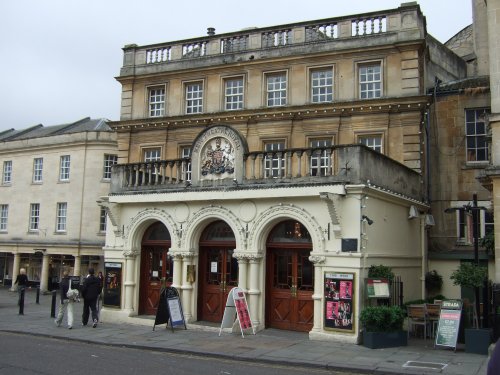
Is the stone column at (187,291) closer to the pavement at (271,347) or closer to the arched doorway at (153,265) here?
the pavement at (271,347)

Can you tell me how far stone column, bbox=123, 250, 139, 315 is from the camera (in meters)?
18.5

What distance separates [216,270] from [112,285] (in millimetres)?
3719

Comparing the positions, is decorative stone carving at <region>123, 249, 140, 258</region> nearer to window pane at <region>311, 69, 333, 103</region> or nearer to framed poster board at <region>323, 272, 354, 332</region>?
framed poster board at <region>323, 272, 354, 332</region>

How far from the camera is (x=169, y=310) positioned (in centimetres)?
1652

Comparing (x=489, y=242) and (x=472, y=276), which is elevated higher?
(x=489, y=242)

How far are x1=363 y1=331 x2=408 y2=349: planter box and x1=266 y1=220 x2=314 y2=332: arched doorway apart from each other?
7.49ft

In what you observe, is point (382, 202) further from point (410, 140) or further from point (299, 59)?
point (299, 59)

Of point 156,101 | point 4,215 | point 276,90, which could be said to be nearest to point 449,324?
point 276,90

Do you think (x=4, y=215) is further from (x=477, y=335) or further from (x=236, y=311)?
(x=477, y=335)

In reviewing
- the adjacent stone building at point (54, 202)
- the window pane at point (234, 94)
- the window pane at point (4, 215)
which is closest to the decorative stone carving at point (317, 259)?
the window pane at point (234, 94)

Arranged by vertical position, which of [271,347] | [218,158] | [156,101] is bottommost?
[271,347]

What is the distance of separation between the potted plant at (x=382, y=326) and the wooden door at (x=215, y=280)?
181 inches

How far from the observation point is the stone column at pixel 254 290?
16.2m

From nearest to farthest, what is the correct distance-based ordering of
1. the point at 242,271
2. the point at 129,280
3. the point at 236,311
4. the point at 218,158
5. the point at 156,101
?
the point at 236,311 < the point at 242,271 < the point at 218,158 < the point at 129,280 < the point at 156,101
